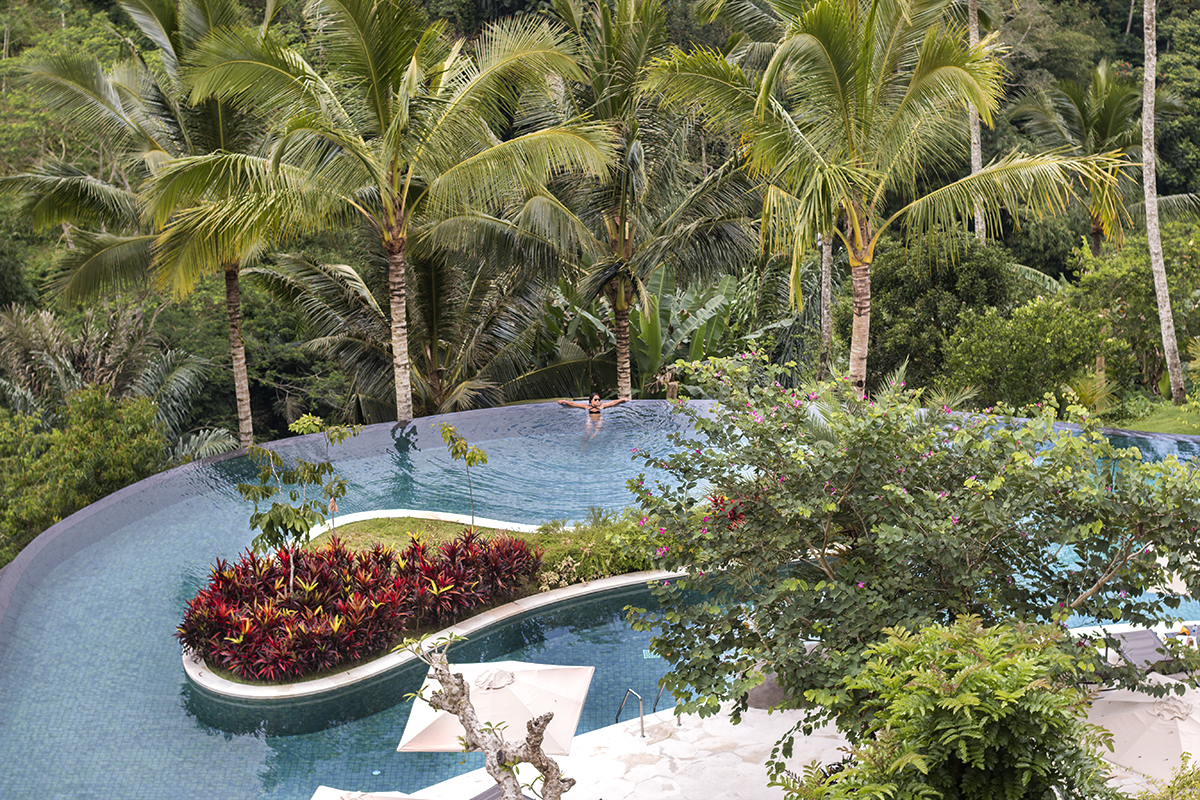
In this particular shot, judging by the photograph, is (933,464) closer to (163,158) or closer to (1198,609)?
(1198,609)

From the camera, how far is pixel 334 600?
8.57 metres

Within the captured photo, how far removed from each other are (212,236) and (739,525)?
8.27 meters

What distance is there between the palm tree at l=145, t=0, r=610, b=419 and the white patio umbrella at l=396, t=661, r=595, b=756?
22.1ft

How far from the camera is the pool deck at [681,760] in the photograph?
20.8 feet

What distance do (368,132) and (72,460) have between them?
5700mm

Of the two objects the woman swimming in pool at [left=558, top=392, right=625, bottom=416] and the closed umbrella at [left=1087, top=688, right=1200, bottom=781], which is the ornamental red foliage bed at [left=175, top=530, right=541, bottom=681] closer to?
the woman swimming in pool at [left=558, top=392, right=625, bottom=416]

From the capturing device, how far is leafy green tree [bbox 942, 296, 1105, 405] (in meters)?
13.3

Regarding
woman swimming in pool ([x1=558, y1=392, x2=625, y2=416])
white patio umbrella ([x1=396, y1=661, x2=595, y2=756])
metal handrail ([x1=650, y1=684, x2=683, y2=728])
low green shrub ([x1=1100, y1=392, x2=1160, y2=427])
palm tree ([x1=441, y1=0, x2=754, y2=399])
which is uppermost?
palm tree ([x1=441, y1=0, x2=754, y2=399])

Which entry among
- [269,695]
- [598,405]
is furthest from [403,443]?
[269,695]

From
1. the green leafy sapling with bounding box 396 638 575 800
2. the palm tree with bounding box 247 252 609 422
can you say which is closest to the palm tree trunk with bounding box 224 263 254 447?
the palm tree with bounding box 247 252 609 422

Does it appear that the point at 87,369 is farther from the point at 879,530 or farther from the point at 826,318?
the point at 879,530

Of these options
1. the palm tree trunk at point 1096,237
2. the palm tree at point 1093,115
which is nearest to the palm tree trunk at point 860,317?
the palm tree at point 1093,115

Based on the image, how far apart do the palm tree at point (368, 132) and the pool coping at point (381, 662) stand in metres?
5.29

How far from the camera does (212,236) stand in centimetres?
1131
